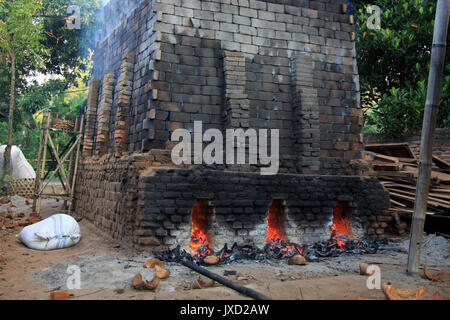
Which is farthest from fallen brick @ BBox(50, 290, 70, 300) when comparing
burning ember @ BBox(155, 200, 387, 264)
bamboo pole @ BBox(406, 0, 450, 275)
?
bamboo pole @ BBox(406, 0, 450, 275)

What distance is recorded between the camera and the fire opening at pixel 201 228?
690 centimetres

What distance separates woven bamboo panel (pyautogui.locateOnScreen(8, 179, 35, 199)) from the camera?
13605mm

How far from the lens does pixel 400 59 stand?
1432cm

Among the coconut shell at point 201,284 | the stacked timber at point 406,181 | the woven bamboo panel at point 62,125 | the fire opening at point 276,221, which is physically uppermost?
the woven bamboo panel at point 62,125

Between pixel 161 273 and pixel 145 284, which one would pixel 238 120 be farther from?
pixel 145 284

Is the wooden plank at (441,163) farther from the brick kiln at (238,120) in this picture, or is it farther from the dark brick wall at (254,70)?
the dark brick wall at (254,70)

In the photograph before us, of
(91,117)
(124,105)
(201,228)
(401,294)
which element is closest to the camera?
(401,294)

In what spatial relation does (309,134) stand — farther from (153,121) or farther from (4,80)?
(4,80)

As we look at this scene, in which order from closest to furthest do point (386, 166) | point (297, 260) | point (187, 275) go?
point (187, 275)
point (297, 260)
point (386, 166)

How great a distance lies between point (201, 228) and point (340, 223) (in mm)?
3336

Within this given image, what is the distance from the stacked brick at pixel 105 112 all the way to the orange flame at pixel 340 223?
6.07 metres

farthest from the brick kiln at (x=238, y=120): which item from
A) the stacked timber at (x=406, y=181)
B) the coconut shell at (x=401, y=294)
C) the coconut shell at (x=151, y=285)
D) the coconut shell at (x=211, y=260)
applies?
the coconut shell at (x=401, y=294)

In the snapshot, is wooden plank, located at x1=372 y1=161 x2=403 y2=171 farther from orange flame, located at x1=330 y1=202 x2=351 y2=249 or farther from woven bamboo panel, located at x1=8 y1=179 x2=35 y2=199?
woven bamboo panel, located at x1=8 y1=179 x2=35 y2=199

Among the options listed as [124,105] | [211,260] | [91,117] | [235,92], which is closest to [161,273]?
[211,260]
